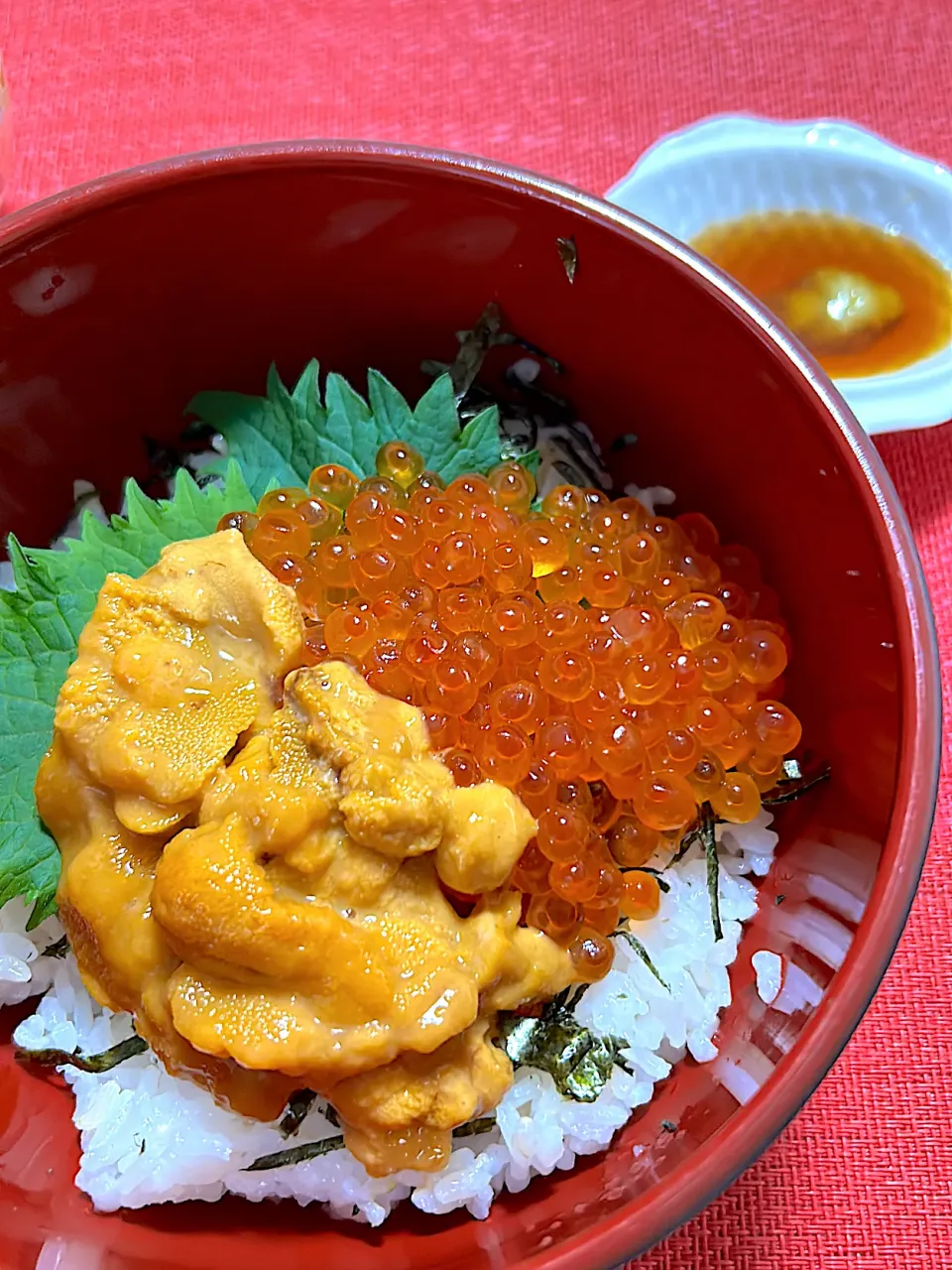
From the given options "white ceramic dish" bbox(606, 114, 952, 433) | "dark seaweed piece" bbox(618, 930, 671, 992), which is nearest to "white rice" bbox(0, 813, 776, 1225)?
"dark seaweed piece" bbox(618, 930, 671, 992)

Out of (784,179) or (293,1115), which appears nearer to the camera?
(293,1115)

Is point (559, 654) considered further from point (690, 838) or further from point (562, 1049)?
point (562, 1049)

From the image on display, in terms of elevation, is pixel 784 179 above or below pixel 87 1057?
above

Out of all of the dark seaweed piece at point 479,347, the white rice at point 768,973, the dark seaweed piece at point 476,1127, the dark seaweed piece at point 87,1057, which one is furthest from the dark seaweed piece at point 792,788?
the dark seaweed piece at point 87,1057

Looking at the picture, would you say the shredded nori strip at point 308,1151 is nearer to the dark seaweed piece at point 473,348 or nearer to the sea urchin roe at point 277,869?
the sea urchin roe at point 277,869

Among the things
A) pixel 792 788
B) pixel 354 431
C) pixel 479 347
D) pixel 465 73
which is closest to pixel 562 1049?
pixel 792 788

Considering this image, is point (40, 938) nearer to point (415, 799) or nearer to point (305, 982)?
point (305, 982)
